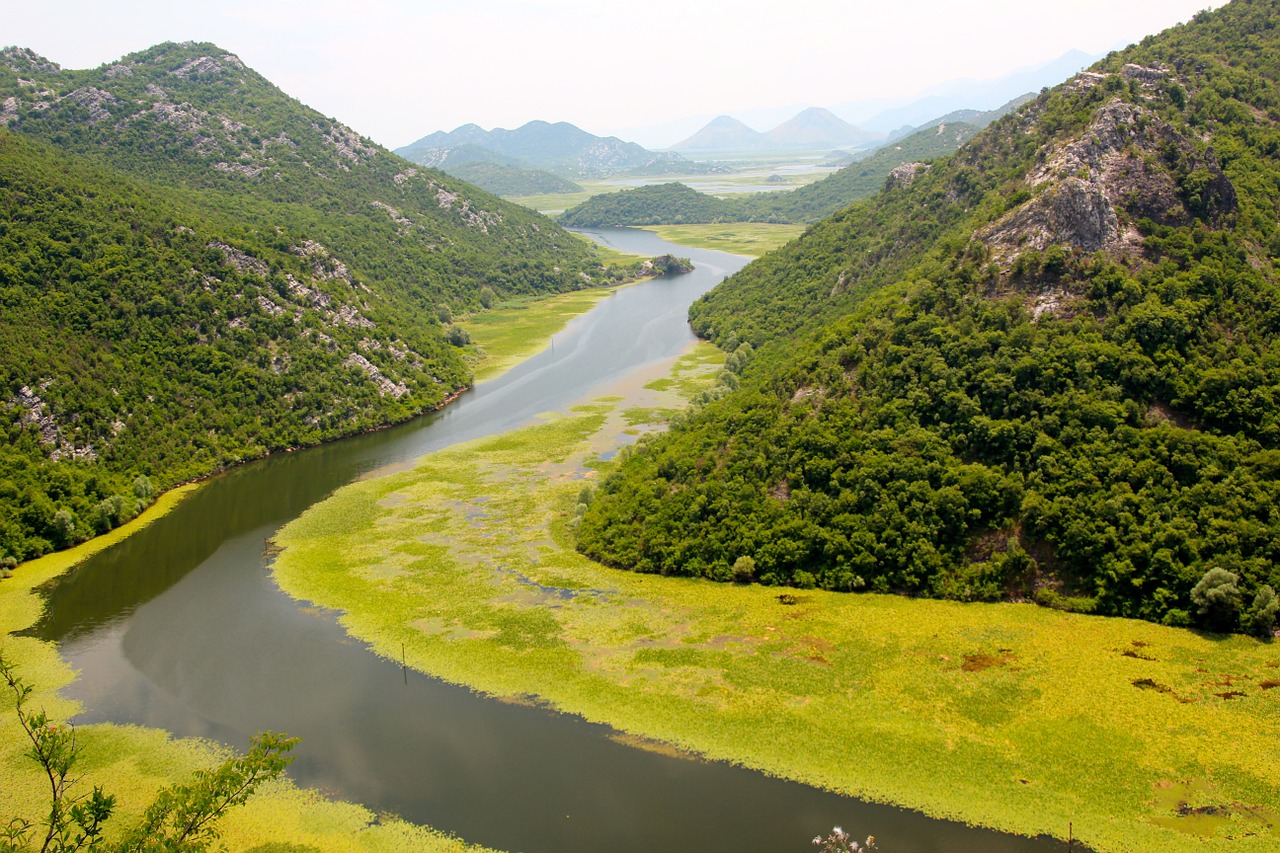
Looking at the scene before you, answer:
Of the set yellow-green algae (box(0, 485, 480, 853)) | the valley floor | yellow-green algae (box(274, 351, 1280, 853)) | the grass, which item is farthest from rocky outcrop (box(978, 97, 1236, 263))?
the grass

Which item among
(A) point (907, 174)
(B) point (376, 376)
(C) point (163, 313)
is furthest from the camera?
(A) point (907, 174)

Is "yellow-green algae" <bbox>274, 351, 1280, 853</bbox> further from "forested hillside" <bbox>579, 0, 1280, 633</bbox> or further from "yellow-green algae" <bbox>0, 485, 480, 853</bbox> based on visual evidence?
"yellow-green algae" <bbox>0, 485, 480, 853</bbox>

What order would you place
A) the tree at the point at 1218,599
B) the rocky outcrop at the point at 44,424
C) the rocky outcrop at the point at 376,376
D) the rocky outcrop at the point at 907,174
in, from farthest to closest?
the rocky outcrop at the point at 907,174 → the rocky outcrop at the point at 376,376 → the rocky outcrop at the point at 44,424 → the tree at the point at 1218,599

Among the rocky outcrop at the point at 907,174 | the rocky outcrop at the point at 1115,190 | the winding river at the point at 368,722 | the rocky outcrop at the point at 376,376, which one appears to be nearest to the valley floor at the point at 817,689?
the winding river at the point at 368,722

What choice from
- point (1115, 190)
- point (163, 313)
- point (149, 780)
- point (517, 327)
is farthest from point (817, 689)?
point (517, 327)

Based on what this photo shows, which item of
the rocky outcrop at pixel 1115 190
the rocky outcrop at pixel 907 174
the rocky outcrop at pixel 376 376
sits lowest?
the rocky outcrop at pixel 376 376

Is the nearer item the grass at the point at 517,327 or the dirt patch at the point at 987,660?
the dirt patch at the point at 987,660

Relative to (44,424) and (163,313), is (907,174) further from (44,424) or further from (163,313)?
(44,424)

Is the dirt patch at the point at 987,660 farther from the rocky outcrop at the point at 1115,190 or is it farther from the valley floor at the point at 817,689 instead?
the rocky outcrop at the point at 1115,190
